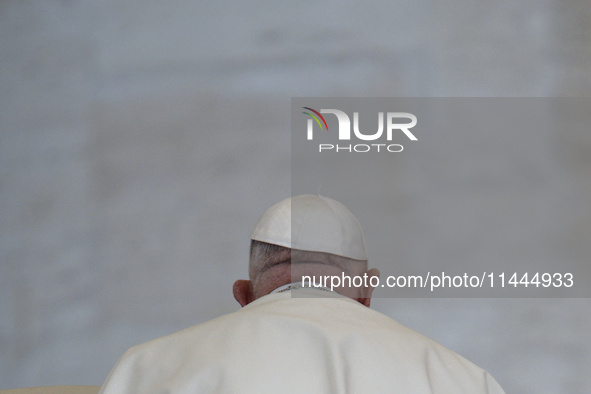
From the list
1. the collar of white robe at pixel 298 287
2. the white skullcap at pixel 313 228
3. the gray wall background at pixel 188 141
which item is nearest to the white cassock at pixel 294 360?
the collar of white robe at pixel 298 287

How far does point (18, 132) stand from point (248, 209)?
5.44 ft

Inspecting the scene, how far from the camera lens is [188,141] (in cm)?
441

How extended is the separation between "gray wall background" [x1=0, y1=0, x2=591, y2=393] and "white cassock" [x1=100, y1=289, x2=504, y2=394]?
2420 millimetres

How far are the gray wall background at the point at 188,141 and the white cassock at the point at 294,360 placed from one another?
2420mm

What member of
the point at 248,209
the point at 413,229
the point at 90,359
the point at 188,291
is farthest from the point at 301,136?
the point at 90,359

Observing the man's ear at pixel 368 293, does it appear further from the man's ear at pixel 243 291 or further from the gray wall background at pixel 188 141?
the gray wall background at pixel 188 141

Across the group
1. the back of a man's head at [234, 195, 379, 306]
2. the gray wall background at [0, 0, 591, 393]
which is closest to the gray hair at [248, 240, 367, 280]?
the back of a man's head at [234, 195, 379, 306]

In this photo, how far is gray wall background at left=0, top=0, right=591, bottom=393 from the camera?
4.23 metres

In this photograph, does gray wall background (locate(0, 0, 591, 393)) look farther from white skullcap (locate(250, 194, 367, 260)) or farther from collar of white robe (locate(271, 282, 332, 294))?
collar of white robe (locate(271, 282, 332, 294))

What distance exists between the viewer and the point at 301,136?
429 cm

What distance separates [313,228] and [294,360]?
851 millimetres

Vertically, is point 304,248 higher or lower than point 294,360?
higher

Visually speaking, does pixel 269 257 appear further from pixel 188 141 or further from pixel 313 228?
pixel 188 141

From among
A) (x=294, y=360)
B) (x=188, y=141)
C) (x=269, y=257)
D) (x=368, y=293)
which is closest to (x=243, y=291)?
(x=269, y=257)
